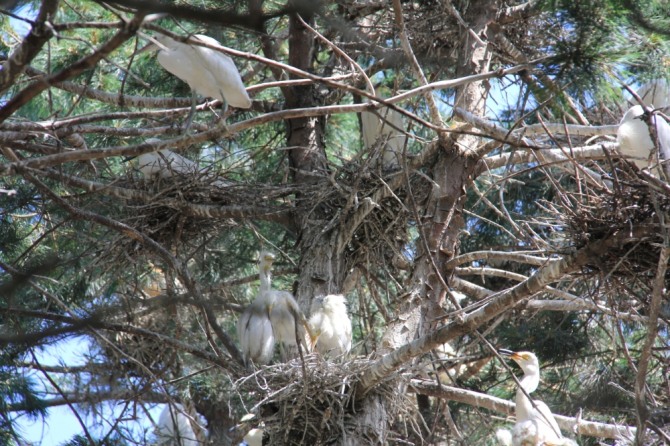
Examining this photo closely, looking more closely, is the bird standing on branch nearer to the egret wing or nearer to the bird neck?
the egret wing

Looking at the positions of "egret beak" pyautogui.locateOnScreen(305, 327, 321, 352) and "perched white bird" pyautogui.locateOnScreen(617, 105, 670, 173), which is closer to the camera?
"perched white bird" pyautogui.locateOnScreen(617, 105, 670, 173)

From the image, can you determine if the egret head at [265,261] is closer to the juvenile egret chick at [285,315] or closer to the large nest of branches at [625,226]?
the juvenile egret chick at [285,315]

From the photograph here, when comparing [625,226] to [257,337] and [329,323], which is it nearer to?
[329,323]

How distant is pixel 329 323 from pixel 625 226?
7.16 feet

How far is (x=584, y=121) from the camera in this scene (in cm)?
507

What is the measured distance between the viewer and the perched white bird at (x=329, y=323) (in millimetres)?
5352

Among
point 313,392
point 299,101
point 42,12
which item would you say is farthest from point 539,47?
point 42,12

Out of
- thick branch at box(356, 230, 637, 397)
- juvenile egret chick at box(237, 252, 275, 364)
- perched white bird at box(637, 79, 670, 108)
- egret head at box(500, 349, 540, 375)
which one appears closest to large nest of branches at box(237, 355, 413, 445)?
juvenile egret chick at box(237, 252, 275, 364)

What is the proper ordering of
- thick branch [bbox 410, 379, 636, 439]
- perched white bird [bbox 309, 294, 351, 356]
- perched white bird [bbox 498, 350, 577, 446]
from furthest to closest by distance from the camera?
perched white bird [bbox 309, 294, 351, 356], thick branch [bbox 410, 379, 636, 439], perched white bird [bbox 498, 350, 577, 446]

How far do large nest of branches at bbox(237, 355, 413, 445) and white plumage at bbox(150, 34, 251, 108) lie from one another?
1.57 meters

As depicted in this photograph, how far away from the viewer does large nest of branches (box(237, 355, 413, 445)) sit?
4664 mm

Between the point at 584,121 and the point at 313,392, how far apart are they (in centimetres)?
230

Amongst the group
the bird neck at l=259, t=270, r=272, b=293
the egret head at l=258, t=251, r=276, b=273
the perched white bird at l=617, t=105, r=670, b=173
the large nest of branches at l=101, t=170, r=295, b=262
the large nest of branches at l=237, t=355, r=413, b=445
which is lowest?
the large nest of branches at l=237, t=355, r=413, b=445

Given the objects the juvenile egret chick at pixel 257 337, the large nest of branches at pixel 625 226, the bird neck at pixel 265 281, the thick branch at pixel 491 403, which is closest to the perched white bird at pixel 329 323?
the juvenile egret chick at pixel 257 337
